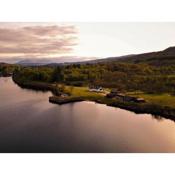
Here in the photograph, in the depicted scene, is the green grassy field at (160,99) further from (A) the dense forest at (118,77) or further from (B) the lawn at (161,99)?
(A) the dense forest at (118,77)

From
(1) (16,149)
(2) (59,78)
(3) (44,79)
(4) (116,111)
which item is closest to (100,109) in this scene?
(4) (116,111)

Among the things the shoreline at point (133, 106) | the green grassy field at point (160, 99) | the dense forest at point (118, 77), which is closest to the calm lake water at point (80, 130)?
the shoreline at point (133, 106)

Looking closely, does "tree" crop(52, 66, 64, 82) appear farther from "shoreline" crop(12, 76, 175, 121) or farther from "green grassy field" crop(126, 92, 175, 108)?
"green grassy field" crop(126, 92, 175, 108)

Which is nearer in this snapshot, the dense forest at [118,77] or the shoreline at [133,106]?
the shoreline at [133,106]

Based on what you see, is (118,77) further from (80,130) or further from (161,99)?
(80,130)

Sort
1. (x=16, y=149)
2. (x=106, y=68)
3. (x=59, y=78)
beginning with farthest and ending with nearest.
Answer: (x=106, y=68), (x=59, y=78), (x=16, y=149)

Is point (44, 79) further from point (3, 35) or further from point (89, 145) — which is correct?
point (89, 145)
